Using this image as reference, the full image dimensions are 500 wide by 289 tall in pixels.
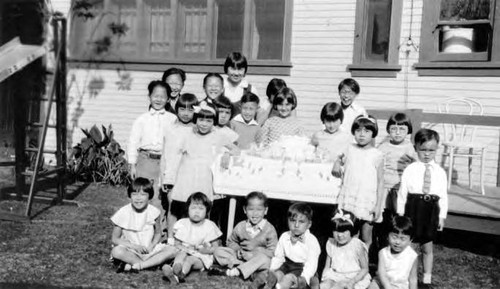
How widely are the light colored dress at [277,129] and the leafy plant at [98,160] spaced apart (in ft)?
14.3

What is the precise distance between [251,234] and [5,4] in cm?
893

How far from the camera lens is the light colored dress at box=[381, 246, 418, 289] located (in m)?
4.34

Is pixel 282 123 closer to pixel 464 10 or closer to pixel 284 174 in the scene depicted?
pixel 284 174

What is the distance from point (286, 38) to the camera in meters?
8.87

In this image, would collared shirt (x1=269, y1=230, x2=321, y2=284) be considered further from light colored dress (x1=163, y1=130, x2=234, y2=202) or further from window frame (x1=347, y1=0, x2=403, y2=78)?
window frame (x1=347, y1=0, x2=403, y2=78)

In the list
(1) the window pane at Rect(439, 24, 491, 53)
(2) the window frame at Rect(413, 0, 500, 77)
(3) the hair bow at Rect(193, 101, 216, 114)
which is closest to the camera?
(3) the hair bow at Rect(193, 101, 216, 114)

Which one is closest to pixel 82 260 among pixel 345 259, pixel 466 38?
pixel 345 259

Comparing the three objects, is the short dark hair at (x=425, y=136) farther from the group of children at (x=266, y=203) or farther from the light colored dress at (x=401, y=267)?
the light colored dress at (x=401, y=267)

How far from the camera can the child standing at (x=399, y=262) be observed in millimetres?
4312

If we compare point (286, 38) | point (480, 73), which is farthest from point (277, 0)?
point (480, 73)

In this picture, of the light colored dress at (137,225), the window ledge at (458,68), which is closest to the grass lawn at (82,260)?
the light colored dress at (137,225)

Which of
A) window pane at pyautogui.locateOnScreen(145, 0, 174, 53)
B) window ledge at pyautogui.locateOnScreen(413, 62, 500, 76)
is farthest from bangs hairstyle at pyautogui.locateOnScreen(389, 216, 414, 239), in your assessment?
window pane at pyautogui.locateOnScreen(145, 0, 174, 53)

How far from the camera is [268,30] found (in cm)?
910

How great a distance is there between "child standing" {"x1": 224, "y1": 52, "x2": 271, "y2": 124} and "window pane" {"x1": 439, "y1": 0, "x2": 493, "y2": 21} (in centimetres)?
336
